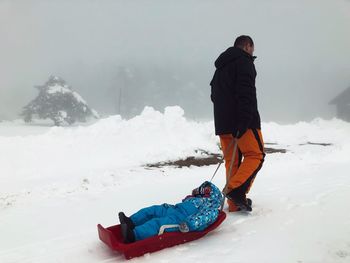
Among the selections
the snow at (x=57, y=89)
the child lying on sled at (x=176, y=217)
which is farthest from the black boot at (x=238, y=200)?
the snow at (x=57, y=89)

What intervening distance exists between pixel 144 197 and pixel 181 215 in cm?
256

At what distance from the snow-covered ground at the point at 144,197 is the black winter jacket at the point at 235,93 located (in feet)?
4.09

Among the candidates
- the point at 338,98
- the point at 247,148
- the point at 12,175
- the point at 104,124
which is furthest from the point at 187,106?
the point at 247,148

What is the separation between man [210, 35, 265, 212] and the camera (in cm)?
448

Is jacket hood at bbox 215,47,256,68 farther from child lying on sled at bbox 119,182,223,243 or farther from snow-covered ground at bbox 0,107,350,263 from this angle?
snow-covered ground at bbox 0,107,350,263

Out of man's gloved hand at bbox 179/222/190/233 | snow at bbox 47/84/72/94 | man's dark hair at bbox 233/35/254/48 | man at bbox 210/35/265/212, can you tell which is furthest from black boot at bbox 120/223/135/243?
snow at bbox 47/84/72/94

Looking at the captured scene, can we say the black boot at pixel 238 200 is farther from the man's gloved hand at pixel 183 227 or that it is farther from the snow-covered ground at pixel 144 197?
the man's gloved hand at pixel 183 227

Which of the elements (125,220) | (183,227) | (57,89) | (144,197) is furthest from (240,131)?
(57,89)

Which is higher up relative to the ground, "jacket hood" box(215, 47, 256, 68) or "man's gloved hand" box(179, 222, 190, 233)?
"jacket hood" box(215, 47, 256, 68)

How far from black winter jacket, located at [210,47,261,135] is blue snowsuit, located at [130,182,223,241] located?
105cm

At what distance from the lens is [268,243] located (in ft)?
11.9

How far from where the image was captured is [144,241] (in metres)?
3.43

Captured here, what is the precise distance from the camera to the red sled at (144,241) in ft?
11.1

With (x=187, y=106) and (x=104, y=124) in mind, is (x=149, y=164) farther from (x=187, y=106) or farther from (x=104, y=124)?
(x=187, y=106)
